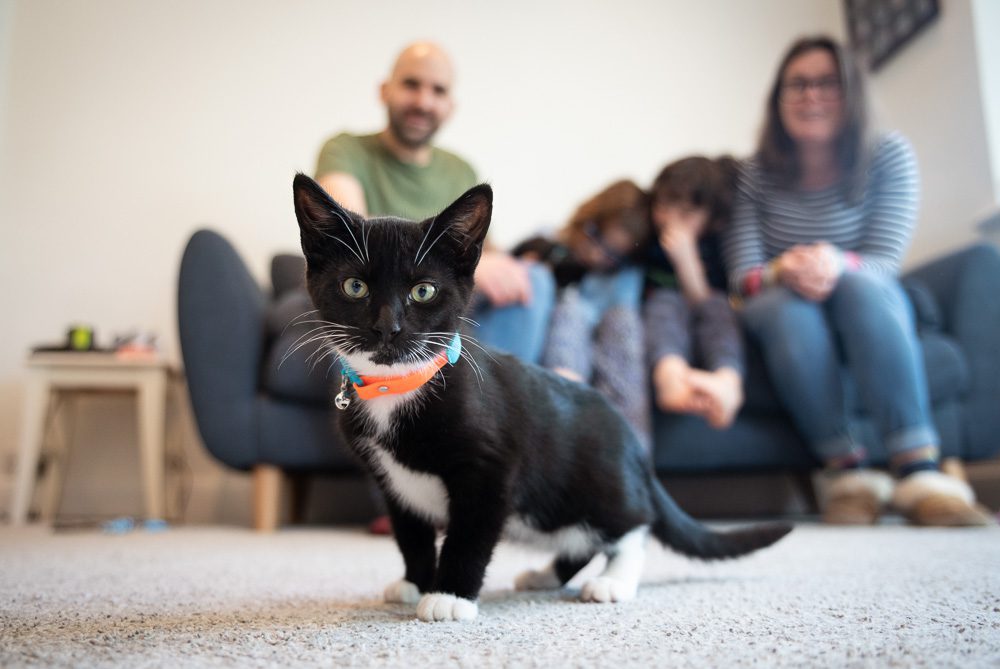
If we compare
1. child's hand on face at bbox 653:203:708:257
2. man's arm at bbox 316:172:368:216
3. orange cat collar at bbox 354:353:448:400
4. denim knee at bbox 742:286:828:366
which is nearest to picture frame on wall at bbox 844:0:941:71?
child's hand on face at bbox 653:203:708:257

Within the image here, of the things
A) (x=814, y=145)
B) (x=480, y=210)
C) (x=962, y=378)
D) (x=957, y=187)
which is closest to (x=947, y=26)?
(x=957, y=187)

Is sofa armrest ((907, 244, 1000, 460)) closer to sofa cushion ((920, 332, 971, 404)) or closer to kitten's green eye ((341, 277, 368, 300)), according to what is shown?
sofa cushion ((920, 332, 971, 404))

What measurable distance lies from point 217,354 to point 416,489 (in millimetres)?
1143

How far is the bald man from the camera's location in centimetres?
153

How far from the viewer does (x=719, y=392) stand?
1.55 m

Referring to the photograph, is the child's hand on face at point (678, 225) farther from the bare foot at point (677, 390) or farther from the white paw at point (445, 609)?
the white paw at point (445, 609)

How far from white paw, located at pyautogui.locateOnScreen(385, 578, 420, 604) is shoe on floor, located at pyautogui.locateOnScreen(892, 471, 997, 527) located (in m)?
1.21

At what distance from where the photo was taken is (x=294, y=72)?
2.54 m

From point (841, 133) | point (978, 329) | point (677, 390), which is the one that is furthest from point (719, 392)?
point (841, 133)

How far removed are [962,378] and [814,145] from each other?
0.76m

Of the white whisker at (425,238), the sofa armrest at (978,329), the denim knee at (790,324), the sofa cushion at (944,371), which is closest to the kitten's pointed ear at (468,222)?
the white whisker at (425,238)

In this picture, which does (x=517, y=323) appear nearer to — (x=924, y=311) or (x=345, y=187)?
(x=345, y=187)

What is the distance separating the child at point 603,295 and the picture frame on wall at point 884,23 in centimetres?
150

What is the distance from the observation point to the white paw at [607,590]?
30.3 inches
